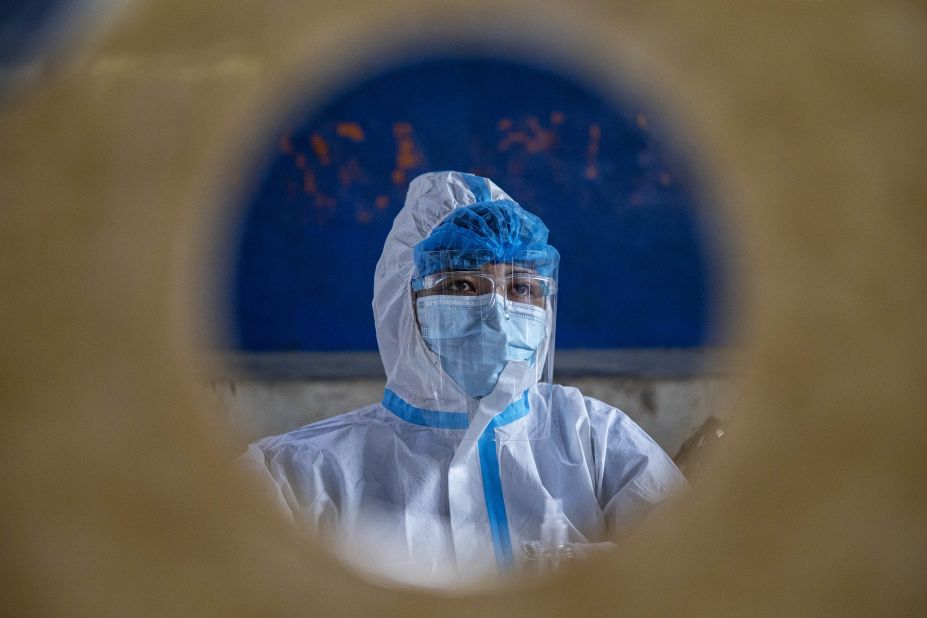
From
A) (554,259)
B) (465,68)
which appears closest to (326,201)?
(465,68)

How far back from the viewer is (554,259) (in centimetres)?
138

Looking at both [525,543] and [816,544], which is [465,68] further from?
[816,544]

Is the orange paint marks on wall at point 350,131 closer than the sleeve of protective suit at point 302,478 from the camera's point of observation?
No

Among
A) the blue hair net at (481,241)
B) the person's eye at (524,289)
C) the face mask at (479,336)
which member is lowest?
the face mask at (479,336)

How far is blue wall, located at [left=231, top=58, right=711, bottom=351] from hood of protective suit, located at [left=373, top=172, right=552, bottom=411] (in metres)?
1.45

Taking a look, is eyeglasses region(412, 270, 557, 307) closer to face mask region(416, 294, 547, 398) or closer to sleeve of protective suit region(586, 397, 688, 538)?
face mask region(416, 294, 547, 398)

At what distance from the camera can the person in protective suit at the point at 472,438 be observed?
116 cm

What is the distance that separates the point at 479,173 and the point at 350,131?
51 centimetres

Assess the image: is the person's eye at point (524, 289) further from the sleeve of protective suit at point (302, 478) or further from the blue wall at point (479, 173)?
the blue wall at point (479, 173)

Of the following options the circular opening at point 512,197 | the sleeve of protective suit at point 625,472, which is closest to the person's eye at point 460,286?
the sleeve of protective suit at point 625,472

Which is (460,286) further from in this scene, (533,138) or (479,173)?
(533,138)

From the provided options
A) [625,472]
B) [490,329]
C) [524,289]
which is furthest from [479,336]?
[625,472]

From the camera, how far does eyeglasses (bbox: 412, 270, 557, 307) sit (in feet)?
4.10

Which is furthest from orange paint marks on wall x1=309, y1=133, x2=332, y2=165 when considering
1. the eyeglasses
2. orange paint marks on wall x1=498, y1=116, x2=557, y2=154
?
the eyeglasses
